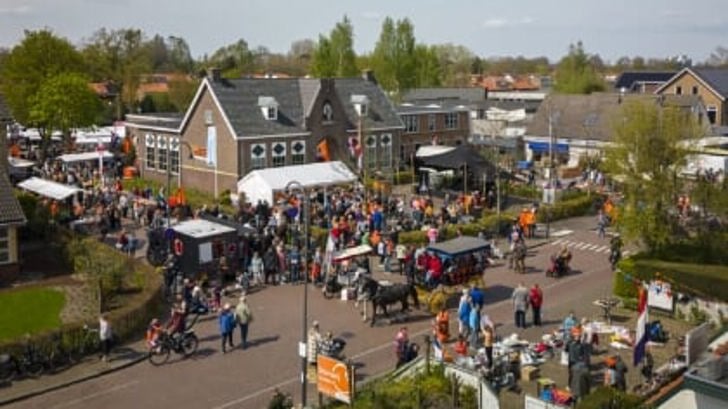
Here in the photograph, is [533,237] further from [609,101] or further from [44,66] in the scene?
[44,66]

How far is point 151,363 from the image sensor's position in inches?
890

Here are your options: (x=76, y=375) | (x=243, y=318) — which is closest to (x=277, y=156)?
(x=243, y=318)

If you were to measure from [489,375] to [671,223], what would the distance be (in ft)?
44.0

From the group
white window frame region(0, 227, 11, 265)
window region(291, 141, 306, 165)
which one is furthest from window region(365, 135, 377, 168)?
white window frame region(0, 227, 11, 265)

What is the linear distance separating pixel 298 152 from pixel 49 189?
15266 millimetres

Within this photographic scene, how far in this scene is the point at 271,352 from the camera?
76.5 ft

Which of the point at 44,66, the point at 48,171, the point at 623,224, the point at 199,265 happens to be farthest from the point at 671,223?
the point at 44,66

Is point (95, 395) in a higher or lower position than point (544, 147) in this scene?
lower

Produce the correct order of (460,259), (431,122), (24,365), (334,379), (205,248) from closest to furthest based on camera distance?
(334,379)
(24,365)
(460,259)
(205,248)
(431,122)

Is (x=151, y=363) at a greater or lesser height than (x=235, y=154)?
lesser

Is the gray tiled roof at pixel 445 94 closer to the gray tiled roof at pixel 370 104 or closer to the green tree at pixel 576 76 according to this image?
the green tree at pixel 576 76

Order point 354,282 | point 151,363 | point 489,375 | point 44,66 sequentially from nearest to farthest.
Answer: point 489,375
point 151,363
point 354,282
point 44,66

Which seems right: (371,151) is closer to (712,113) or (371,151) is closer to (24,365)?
(24,365)

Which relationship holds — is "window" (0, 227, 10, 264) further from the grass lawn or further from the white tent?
the white tent
